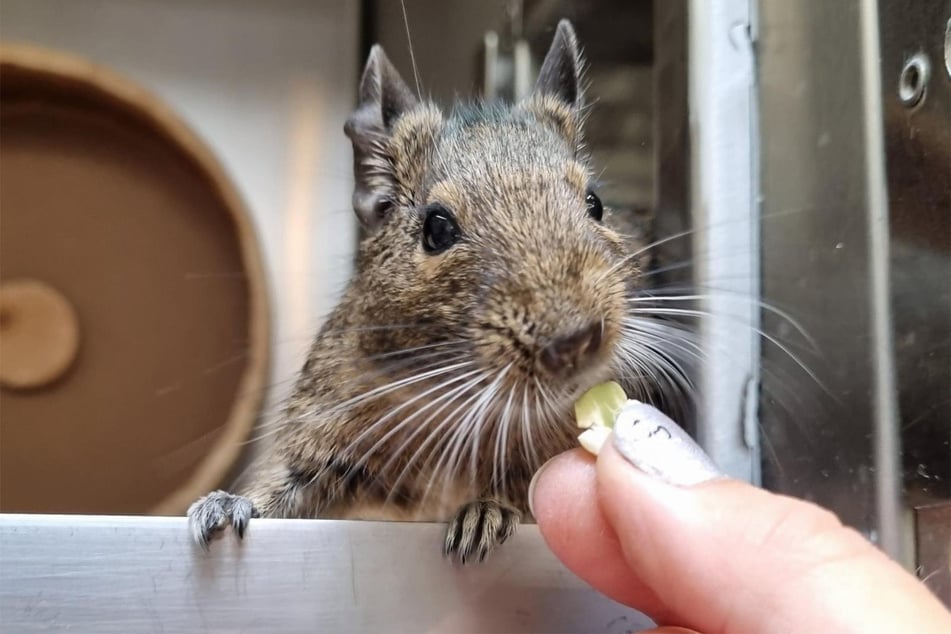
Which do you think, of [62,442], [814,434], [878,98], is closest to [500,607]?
[814,434]

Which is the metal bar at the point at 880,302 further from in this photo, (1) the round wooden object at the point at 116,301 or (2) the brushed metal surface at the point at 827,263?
(1) the round wooden object at the point at 116,301

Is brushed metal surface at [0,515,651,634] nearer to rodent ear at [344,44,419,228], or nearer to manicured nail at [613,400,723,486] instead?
manicured nail at [613,400,723,486]

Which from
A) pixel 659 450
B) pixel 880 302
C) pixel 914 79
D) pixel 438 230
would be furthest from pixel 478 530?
pixel 914 79

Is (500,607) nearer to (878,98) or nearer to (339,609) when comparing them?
(339,609)

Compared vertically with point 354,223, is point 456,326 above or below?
below

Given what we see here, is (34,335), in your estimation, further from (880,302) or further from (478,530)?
(880,302)

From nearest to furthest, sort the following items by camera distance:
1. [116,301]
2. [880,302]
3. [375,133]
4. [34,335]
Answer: [880,302] < [375,133] < [34,335] < [116,301]
